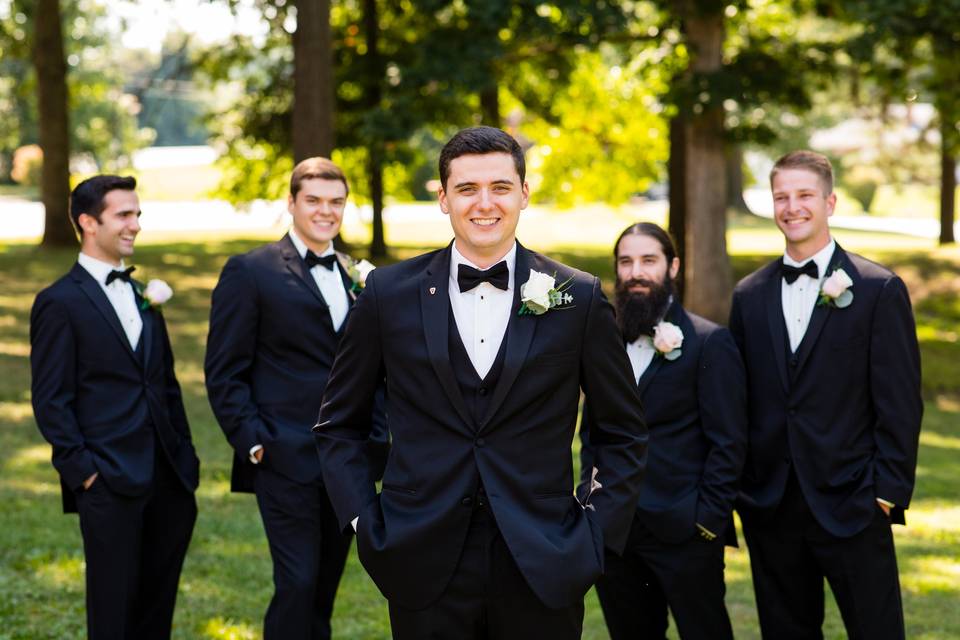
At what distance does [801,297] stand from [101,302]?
10.4ft

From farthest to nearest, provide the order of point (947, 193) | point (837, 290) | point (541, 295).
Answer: point (947, 193) → point (837, 290) → point (541, 295)

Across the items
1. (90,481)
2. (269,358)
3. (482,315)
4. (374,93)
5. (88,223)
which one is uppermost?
(374,93)

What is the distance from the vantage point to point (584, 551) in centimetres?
379

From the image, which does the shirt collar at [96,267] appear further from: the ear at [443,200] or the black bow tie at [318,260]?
the ear at [443,200]

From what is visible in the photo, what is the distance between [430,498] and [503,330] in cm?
58

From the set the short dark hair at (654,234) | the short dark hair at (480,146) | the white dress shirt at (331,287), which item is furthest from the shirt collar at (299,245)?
the short dark hair at (480,146)

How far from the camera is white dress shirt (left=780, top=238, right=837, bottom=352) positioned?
5363 millimetres

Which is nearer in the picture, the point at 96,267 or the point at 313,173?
the point at 96,267

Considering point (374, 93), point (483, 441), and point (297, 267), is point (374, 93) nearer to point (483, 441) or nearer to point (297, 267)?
point (297, 267)

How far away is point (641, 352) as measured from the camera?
549 centimetres

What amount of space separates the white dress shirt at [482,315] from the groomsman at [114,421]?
2126mm

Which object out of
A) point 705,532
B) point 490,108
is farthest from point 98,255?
point 490,108

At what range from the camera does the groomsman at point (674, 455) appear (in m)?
5.19

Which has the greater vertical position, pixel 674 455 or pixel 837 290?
pixel 837 290
